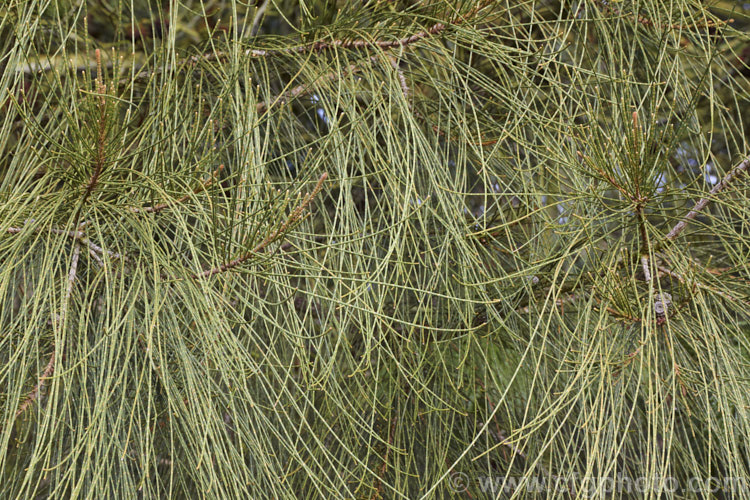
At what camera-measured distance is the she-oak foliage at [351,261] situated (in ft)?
2.11

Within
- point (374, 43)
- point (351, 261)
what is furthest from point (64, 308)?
point (374, 43)

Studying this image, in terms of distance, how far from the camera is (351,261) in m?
0.80

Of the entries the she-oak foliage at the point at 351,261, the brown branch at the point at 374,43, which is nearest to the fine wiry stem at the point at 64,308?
the she-oak foliage at the point at 351,261

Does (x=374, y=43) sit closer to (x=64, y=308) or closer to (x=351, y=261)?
(x=351, y=261)

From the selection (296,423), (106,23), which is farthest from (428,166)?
(106,23)

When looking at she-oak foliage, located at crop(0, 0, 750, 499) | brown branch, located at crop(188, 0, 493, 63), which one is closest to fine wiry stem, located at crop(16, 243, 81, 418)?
she-oak foliage, located at crop(0, 0, 750, 499)

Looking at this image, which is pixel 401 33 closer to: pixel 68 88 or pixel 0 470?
pixel 68 88

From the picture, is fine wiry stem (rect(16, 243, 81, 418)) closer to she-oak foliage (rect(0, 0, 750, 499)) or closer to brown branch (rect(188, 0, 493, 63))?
she-oak foliage (rect(0, 0, 750, 499))

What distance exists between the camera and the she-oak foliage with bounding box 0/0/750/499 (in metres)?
0.64

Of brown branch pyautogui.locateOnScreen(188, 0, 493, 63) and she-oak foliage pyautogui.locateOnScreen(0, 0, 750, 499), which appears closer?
she-oak foliage pyautogui.locateOnScreen(0, 0, 750, 499)

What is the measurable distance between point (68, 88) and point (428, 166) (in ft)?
1.62

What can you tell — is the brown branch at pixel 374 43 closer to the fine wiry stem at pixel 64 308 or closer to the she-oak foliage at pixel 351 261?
the she-oak foliage at pixel 351 261

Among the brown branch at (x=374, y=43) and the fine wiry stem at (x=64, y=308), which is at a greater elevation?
the brown branch at (x=374, y=43)

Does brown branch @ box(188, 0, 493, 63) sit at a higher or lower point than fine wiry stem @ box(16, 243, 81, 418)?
higher
